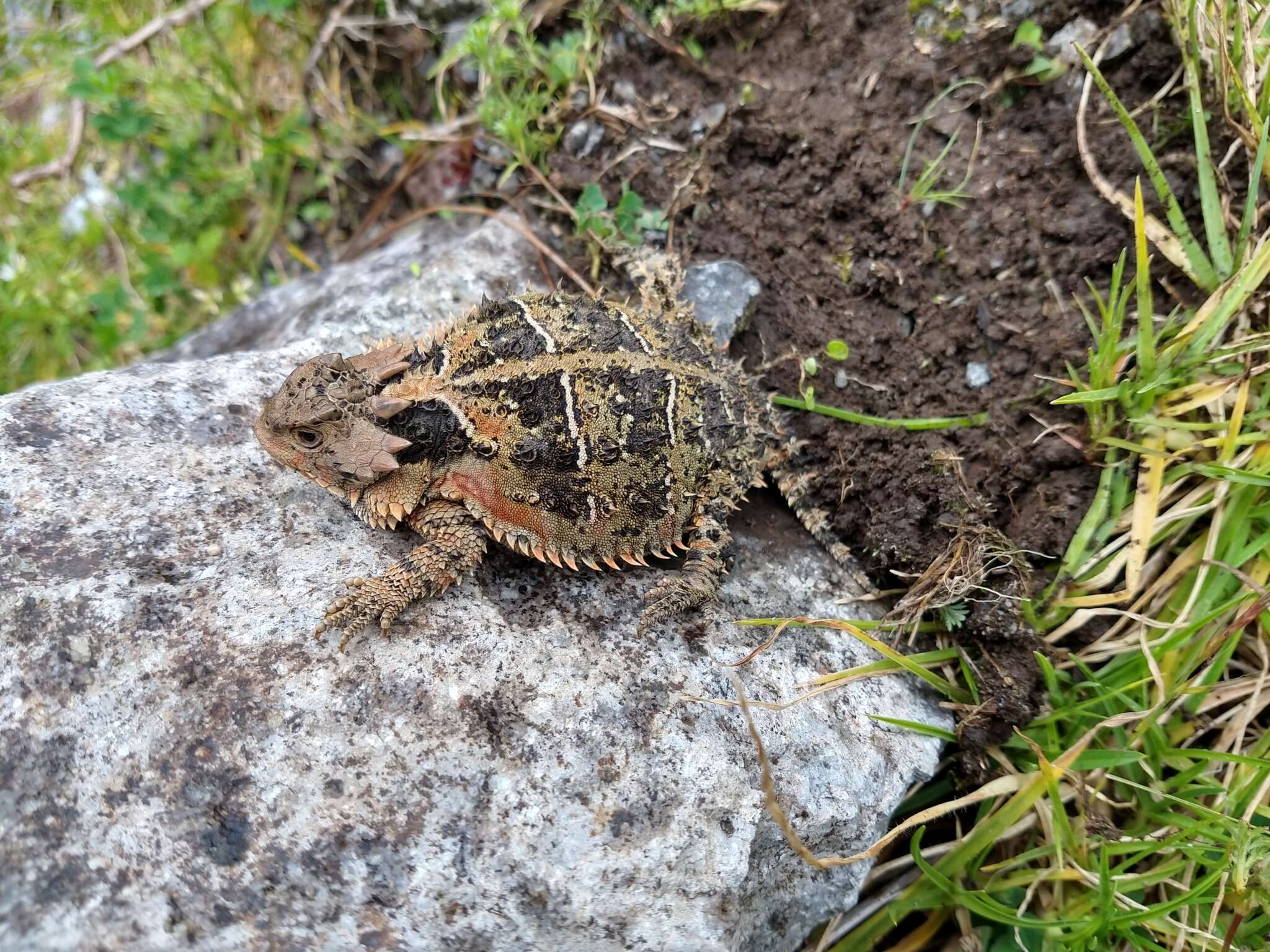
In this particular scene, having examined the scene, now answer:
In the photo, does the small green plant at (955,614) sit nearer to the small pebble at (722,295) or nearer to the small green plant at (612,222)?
the small pebble at (722,295)

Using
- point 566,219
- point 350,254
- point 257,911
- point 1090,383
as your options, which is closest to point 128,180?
point 350,254

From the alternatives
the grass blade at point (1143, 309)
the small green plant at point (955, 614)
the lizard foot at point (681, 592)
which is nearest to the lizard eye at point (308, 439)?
the lizard foot at point (681, 592)

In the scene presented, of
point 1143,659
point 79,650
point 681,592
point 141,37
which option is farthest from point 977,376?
point 141,37

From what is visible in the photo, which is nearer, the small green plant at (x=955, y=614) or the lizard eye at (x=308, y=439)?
the lizard eye at (x=308, y=439)

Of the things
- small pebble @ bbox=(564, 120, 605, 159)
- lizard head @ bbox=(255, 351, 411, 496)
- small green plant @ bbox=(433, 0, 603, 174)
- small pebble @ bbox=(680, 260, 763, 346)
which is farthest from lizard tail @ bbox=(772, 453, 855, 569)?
small green plant @ bbox=(433, 0, 603, 174)

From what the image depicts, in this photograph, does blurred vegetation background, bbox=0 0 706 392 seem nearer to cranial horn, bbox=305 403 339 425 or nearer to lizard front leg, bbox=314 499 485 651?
cranial horn, bbox=305 403 339 425

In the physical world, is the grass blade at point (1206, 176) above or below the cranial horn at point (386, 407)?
above
